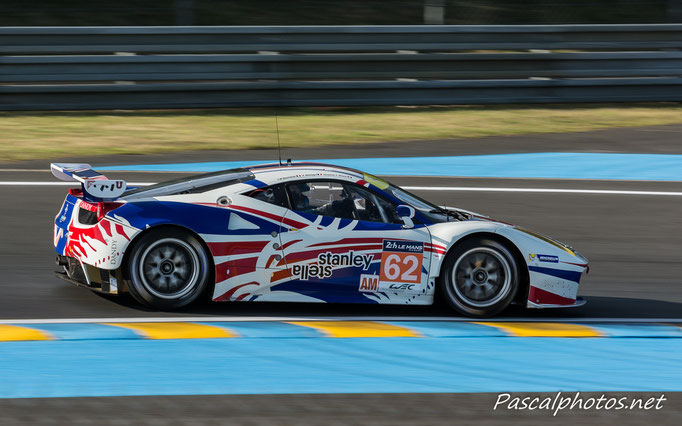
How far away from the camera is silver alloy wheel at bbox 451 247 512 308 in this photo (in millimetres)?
6777

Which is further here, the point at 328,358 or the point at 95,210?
the point at 95,210

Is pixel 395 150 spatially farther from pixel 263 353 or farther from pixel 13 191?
pixel 263 353

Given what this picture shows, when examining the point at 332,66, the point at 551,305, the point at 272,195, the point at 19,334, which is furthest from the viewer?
the point at 332,66

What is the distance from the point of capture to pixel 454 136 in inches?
583

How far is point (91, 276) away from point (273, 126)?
335 inches

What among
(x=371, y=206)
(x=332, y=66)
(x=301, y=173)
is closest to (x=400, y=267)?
(x=371, y=206)

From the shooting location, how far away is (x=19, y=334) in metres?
6.23

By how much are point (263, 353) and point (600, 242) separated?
189 inches

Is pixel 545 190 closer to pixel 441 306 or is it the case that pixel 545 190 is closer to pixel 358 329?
pixel 441 306

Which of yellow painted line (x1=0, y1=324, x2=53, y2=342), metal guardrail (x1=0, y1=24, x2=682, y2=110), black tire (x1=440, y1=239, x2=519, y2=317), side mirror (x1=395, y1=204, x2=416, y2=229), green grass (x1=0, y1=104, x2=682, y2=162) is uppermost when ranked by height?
metal guardrail (x1=0, y1=24, x2=682, y2=110)

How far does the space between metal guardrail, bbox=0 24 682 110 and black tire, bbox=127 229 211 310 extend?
352 inches

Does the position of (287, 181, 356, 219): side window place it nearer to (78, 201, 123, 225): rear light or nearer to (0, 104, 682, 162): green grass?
(78, 201, 123, 225): rear light

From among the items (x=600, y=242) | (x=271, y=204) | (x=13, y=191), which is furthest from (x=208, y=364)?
(x=13, y=191)

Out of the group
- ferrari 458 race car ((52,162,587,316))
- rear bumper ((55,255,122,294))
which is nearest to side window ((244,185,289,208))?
ferrari 458 race car ((52,162,587,316))
